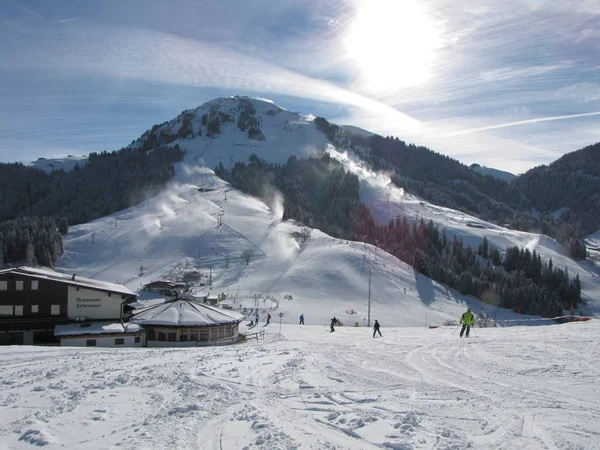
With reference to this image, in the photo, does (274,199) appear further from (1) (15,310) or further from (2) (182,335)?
(1) (15,310)

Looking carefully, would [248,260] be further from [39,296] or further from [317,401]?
[317,401]

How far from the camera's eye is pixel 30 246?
91188 mm

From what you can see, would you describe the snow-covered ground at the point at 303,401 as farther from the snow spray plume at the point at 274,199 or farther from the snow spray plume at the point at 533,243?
the snow spray plume at the point at 533,243

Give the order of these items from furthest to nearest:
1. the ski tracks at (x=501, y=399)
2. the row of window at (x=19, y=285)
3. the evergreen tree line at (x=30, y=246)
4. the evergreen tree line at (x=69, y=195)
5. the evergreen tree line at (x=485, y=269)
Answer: the evergreen tree line at (x=485, y=269) → the evergreen tree line at (x=69, y=195) → the evergreen tree line at (x=30, y=246) → the row of window at (x=19, y=285) → the ski tracks at (x=501, y=399)

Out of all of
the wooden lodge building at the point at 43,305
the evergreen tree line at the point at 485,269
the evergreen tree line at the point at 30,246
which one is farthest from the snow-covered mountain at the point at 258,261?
the wooden lodge building at the point at 43,305

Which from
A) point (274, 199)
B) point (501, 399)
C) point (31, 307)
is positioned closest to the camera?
point (501, 399)

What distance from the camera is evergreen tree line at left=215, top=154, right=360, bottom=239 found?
145375mm

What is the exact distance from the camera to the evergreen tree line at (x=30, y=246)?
9119 cm

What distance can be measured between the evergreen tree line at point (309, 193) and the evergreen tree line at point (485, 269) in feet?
30.2

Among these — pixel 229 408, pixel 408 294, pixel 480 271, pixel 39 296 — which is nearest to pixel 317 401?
pixel 229 408

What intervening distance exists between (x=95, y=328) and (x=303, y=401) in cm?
2559

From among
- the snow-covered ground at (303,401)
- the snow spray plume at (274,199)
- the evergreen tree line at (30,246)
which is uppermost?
the snow spray plume at (274,199)

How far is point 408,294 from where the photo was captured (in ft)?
256

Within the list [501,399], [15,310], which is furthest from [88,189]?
[501,399]
